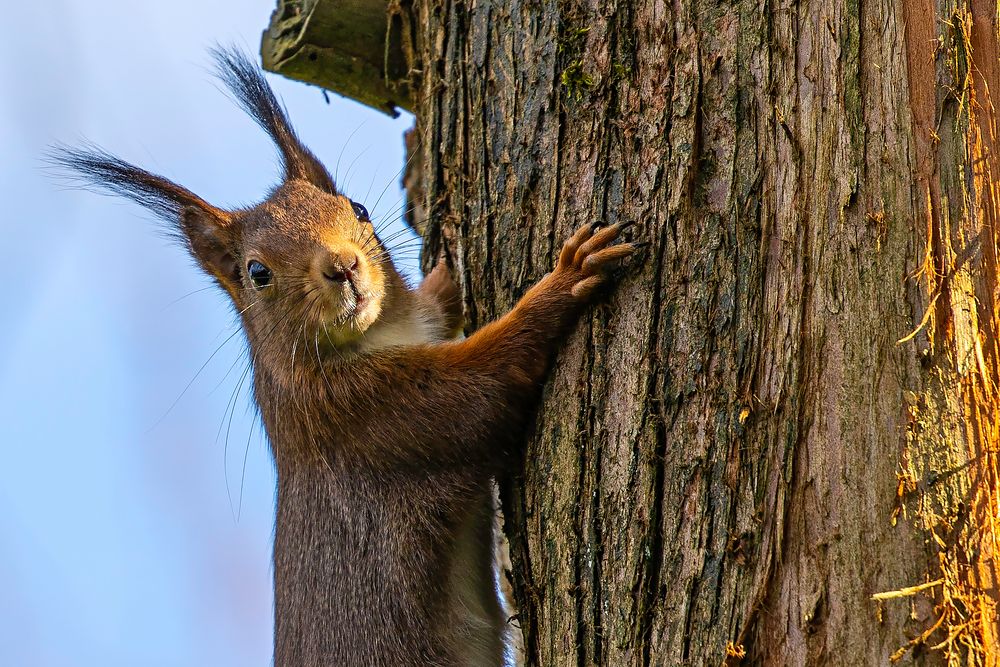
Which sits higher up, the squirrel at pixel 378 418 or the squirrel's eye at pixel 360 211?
the squirrel's eye at pixel 360 211

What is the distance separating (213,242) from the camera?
145 inches

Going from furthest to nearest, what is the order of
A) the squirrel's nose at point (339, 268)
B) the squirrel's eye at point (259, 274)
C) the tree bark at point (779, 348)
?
1. the squirrel's eye at point (259, 274)
2. the squirrel's nose at point (339, 268)
3. the tree bark at point (779, 348)

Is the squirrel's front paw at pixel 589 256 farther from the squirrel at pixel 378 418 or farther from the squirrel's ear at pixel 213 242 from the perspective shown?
the squirrel's ear at pixel 213 242

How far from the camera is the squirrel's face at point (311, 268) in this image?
325cm

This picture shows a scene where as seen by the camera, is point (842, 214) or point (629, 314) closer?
point (842, 214)

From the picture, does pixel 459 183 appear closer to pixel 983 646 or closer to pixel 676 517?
pixel 676 517

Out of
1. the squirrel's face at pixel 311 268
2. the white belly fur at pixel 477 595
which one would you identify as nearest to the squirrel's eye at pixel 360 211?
the squirrel's face at pixel 311 268

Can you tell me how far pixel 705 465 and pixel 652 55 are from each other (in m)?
1.04

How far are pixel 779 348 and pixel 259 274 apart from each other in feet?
6.57

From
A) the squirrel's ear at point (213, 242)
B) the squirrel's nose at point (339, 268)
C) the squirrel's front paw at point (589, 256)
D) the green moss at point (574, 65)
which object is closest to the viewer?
the squirrel's front paw at point (589, 256)

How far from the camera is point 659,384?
7.63 feet

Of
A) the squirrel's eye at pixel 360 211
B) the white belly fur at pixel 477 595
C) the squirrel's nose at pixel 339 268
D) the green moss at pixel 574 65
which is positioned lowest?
the white belly fur at pixel 477 595

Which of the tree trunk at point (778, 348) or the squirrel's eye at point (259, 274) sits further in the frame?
the squirrel's eye at point (259, 274)

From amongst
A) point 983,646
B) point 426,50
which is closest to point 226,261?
point 426,50
